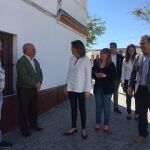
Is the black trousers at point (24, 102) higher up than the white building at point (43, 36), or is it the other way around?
the white building at point (43, 36)

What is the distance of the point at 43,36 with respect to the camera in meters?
9.62

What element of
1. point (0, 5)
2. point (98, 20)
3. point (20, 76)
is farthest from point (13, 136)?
point (98, 20)

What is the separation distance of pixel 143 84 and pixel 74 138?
1.73 meters

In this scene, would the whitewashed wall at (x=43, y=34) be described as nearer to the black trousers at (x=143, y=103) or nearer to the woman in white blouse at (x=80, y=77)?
the woman in white blouse at (x=80, y=77)

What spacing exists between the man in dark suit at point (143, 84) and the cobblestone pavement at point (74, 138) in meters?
0.35

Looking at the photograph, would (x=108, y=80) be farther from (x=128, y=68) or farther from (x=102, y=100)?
(x=128, y=68)

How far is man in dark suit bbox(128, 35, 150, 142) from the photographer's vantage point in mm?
6723

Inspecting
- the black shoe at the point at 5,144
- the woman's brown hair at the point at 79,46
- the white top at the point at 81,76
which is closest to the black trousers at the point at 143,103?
the white top at the point at 81,76

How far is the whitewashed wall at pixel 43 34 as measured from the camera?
740 centimetres

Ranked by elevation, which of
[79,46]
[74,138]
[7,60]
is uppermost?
[79,46]

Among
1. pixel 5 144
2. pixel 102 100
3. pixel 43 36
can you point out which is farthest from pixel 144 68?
pixel 43 36

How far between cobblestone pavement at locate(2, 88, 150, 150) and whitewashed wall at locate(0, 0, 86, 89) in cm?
169

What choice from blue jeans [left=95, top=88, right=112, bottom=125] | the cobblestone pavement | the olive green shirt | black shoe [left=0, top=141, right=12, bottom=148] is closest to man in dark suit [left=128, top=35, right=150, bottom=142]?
the cobblestone pavement

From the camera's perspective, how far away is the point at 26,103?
23.3ft
